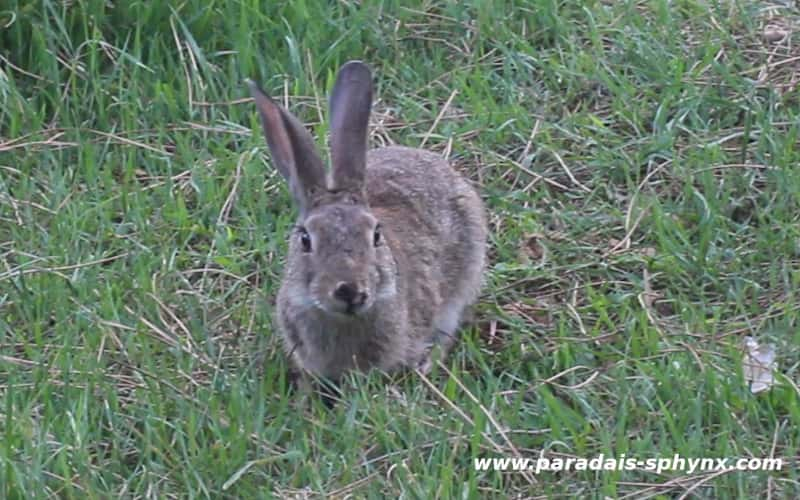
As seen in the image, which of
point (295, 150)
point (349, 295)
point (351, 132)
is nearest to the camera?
point (349, 295)

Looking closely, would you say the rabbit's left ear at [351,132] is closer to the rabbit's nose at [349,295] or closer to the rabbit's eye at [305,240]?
the rabbit's eye at [305,240]

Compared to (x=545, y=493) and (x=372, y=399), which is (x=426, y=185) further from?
(x=545, y=493)

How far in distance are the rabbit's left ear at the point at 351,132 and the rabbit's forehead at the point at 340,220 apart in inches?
6.2

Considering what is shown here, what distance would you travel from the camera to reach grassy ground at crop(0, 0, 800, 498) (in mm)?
4457

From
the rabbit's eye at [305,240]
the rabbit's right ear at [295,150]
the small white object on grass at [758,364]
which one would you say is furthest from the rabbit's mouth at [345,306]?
the small white object on grass at [758,364]

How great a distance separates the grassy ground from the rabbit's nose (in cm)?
26

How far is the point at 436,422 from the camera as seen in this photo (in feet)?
15.1

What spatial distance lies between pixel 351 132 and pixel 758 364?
1.35 m

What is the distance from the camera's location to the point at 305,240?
495 cm

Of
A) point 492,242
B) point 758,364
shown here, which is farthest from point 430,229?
point 758,364

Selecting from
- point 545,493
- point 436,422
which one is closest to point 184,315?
point 436,422

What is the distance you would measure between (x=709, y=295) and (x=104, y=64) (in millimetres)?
2426

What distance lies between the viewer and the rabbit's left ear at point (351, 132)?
16.9 ft

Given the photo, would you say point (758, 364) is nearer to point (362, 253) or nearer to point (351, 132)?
point (362, 253)
